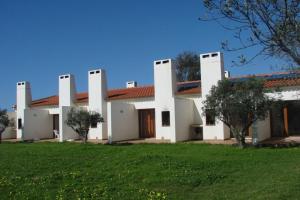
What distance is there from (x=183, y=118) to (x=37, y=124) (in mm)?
15965

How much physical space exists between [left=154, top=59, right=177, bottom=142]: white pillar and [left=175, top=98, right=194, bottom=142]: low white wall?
1.28m

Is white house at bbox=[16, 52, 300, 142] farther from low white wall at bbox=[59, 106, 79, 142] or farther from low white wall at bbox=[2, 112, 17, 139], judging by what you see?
low white wall at bbox=[2, 112, 17, 139]

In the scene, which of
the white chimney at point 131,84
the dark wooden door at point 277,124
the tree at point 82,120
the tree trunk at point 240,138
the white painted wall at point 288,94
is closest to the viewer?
the tree trunk at point 240,138

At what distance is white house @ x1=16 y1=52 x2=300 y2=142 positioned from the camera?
26.5 metres

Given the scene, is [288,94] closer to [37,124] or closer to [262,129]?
[262,129]

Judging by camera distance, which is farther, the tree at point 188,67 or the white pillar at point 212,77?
the tree at point 188,67

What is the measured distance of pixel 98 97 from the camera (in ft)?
109

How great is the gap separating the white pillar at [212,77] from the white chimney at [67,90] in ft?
42.1

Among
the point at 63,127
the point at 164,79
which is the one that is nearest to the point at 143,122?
the point at 164,79

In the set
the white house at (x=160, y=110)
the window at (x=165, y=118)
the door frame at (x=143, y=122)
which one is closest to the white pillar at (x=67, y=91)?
the white house at (x=160, y=110)

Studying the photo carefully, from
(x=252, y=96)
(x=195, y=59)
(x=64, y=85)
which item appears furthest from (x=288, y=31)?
Answer: (x=195, y=59)

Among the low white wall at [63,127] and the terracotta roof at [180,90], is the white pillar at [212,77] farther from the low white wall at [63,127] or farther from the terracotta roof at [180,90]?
the low white wall at [63,127]

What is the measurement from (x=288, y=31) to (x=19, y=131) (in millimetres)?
36184

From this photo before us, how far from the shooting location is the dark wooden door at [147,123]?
3234cm
